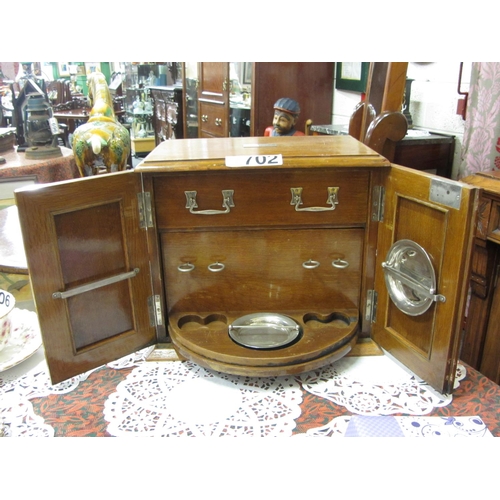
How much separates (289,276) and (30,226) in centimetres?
56

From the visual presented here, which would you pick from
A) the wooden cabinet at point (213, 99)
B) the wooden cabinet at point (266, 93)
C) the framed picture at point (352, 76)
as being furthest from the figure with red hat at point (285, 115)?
the wooden cabinet at point (213, 99)

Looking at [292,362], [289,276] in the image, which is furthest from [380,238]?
[292,362]

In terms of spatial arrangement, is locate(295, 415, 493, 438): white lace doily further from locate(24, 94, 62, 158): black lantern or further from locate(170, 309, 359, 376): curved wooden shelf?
locate(24, 94, 62, 158): black lantern

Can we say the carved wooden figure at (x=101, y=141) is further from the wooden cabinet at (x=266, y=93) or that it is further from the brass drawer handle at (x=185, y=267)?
the wooden cabinet at (x=266, y=93)

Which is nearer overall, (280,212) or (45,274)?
(45,274)

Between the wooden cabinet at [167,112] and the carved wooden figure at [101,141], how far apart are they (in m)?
2.92

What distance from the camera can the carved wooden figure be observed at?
1.18 metres

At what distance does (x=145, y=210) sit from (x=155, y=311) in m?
0.24

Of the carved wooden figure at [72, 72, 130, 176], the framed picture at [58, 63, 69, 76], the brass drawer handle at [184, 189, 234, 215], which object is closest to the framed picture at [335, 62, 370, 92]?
the carved wooden figure at [72, 72, 130, 176]

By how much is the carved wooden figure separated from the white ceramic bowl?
0.36m

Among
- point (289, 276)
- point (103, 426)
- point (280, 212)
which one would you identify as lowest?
point (103, 426)

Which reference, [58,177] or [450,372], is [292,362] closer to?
[450,372]

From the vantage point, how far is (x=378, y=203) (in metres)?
1.03

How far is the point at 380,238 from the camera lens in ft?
3.46
